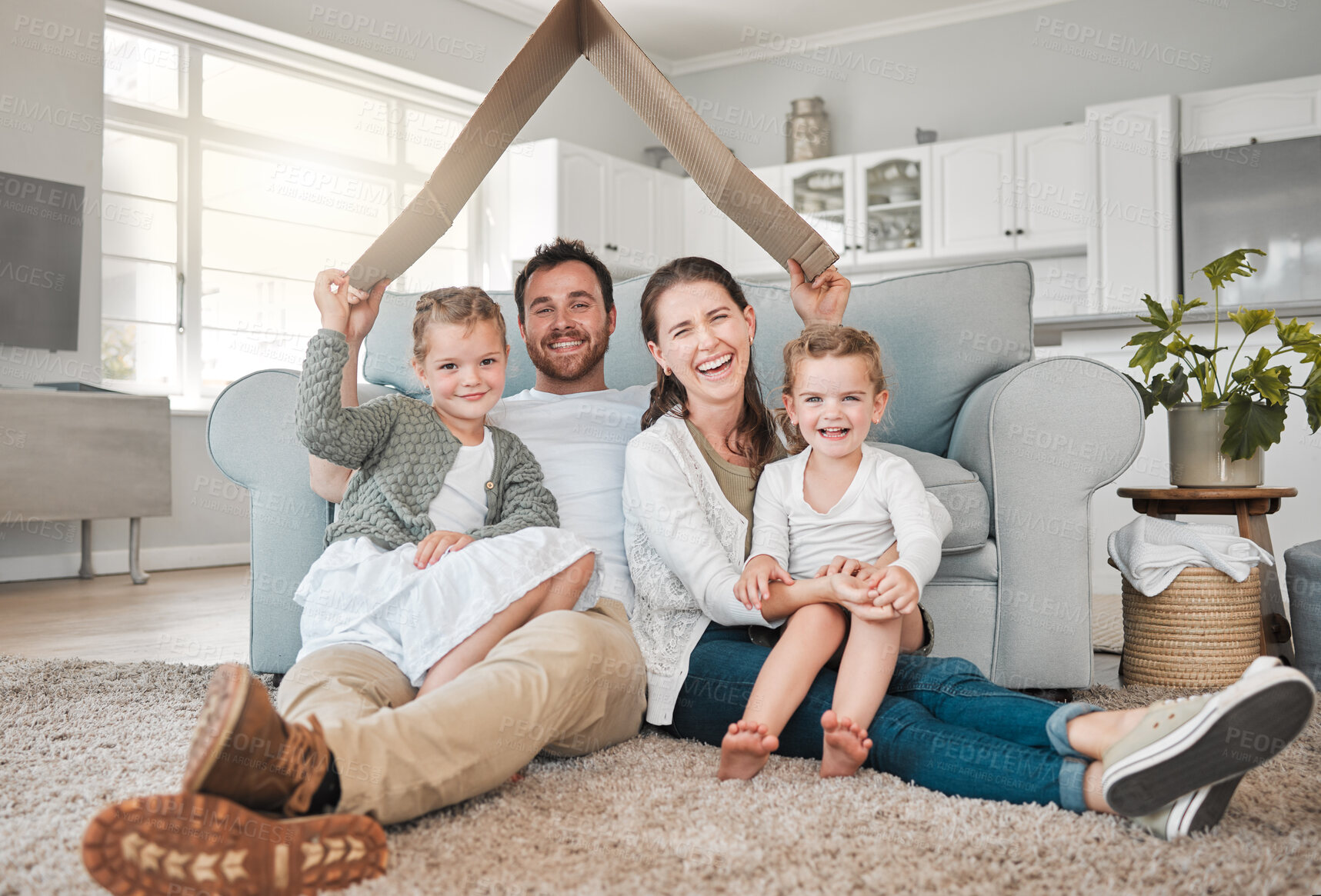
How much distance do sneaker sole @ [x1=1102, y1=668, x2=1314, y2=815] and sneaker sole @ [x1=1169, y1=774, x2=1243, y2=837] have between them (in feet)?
0.08

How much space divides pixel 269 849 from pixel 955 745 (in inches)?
28.7

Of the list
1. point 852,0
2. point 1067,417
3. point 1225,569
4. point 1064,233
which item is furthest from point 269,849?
point 852,0

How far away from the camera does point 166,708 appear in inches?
65.3

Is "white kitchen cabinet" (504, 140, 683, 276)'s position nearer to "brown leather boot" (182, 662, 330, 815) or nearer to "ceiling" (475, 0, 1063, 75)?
"ceiling" (475, 0, 1063, 75)

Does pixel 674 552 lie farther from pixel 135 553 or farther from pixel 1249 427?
pixel 135 553

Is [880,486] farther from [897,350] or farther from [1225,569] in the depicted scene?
[1225,569]

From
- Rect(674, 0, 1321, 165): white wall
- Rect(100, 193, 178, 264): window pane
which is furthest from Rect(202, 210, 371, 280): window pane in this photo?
Rect(674, 0, 1321, 165): white wall

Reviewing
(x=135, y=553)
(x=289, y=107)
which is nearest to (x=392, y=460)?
(x=135, y=553)

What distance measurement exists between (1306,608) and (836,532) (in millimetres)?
1047

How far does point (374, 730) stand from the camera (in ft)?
3.12

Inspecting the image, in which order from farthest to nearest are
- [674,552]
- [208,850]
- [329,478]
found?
[329,478]
[674,552]
[208,850]

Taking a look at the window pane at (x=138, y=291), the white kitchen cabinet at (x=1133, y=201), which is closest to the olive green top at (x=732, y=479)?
the window pane at (x=138, y=291)

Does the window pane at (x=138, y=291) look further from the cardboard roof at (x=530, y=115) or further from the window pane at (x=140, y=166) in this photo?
the cardboard roof at (x=530, y=115)

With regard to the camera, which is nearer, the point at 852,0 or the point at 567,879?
the point at 567,879
